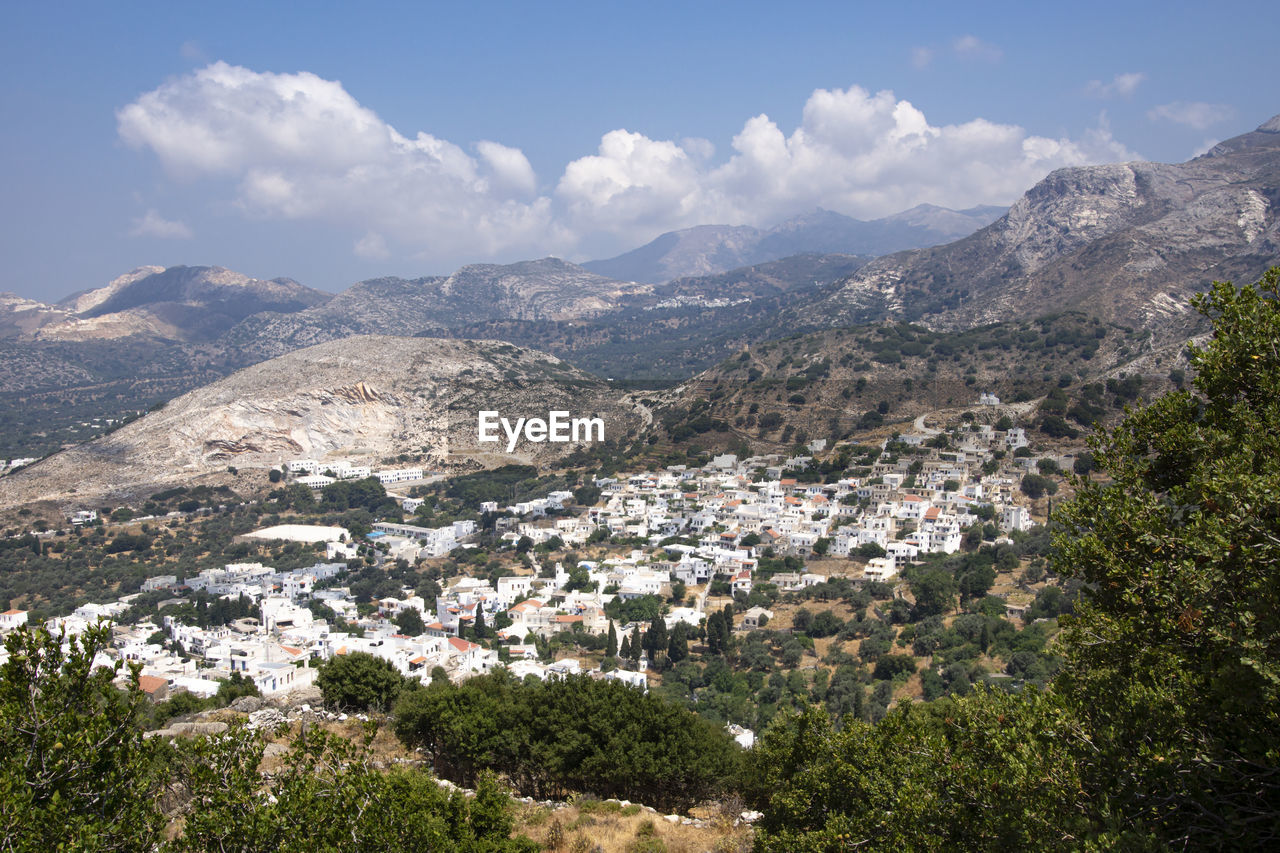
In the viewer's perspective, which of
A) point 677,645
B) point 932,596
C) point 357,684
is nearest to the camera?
point 357,684

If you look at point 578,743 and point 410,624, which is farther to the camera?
point 410,624

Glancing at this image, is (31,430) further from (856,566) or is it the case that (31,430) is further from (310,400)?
(856,566)

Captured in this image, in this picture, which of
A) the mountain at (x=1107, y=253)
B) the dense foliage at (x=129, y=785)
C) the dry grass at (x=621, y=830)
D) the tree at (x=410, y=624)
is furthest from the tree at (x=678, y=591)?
the mountain at (x=1107, y=253)

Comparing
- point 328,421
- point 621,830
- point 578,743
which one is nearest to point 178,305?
point 328,421

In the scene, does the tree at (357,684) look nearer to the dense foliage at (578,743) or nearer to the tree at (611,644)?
the dense foliage at (578,743)

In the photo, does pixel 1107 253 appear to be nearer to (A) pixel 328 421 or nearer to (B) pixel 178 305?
(A) pixel 328 421

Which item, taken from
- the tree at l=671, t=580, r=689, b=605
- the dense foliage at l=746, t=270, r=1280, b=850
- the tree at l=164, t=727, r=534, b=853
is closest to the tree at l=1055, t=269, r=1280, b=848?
the dense foliage at l=746, t=270, r=1280, b=850
